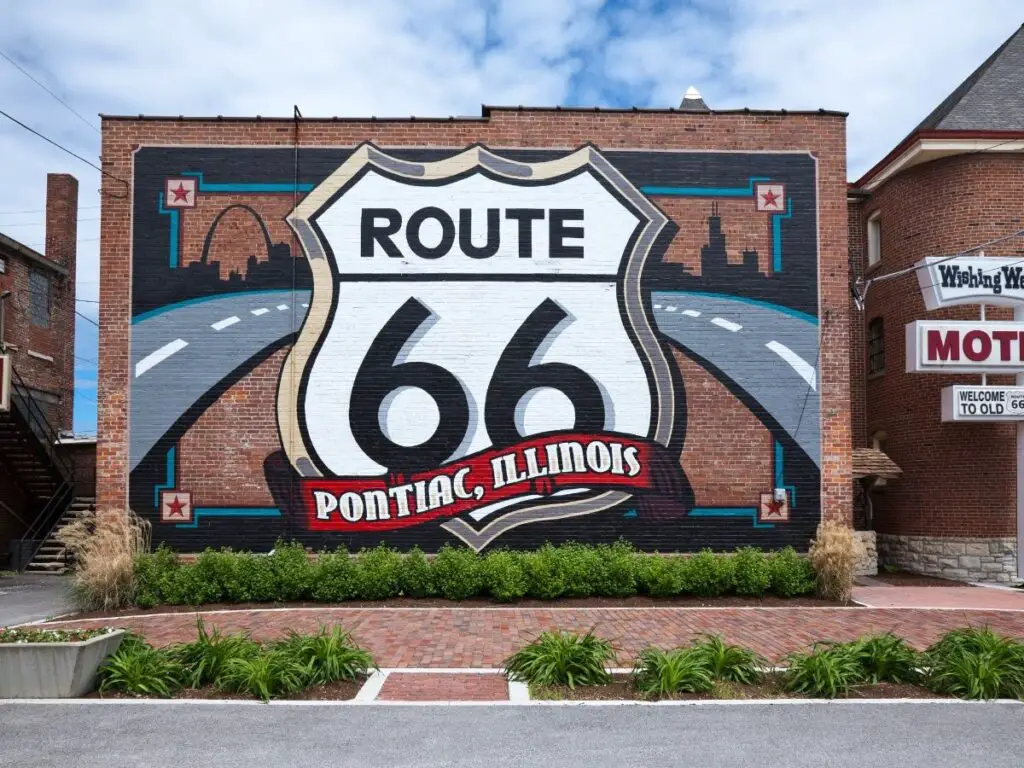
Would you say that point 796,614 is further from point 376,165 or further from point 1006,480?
point 376,165

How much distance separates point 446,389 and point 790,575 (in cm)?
595

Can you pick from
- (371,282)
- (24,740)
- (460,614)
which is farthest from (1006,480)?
(24,740)

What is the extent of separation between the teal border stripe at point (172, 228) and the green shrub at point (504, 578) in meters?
6.86

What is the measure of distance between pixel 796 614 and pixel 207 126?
1166cm

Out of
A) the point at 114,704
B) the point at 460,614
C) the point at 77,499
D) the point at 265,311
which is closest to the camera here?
the point at 114,704

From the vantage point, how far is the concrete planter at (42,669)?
23.8 ft

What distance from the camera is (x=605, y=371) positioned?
1378 centimetres

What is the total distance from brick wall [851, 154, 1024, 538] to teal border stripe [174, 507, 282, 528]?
11802 mm

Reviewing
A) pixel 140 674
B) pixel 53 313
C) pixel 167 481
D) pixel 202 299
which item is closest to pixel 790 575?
pixel 140 674

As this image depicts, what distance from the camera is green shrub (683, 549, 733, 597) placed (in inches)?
499

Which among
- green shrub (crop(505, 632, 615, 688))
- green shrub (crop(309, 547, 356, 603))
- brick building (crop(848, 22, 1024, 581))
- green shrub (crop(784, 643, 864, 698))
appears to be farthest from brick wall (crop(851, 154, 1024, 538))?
green shrub (crop(309, 547, 356, 603))

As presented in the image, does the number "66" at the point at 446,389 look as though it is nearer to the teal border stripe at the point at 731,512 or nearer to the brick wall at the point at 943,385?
the teal border stripe at the point at 731,512

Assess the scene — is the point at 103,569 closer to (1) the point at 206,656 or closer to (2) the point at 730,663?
(1) the point at 206,656

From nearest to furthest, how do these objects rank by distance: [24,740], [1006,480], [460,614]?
[24,740] < [460,614] < [1006,480]
